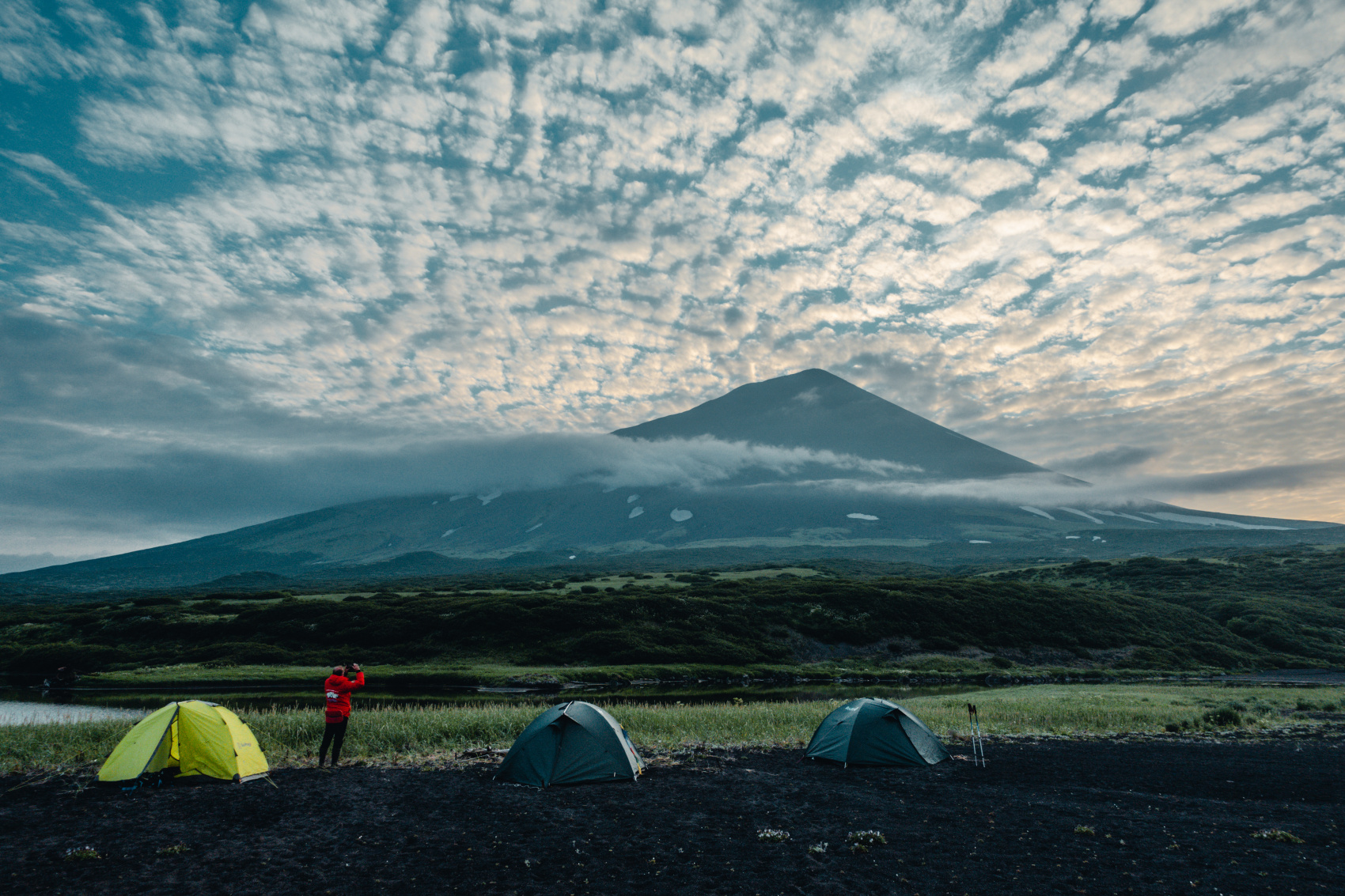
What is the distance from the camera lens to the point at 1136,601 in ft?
264

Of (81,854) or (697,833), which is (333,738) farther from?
(697,833)

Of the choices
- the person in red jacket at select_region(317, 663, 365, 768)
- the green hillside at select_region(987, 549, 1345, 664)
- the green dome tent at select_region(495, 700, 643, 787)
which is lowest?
the green hillside at select_region(987, 549, 1345, 664)

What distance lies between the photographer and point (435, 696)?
46.5 m

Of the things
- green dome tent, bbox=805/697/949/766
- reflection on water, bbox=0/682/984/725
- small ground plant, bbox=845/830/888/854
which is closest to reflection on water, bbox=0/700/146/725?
reflection on water, bbox=0/682/984/725

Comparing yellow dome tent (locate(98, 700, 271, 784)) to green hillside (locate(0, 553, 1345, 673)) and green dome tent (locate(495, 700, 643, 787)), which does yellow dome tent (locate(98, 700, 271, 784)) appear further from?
green hillside (locate(0, 553, 1345, 673))

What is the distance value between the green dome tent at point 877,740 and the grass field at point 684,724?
3.44 meters

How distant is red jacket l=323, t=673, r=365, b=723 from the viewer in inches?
703

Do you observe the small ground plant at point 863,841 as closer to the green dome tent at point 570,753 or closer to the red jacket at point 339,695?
the green dome tent at point 570,753

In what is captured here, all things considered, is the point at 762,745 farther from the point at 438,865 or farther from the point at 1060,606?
the point at 1060,606

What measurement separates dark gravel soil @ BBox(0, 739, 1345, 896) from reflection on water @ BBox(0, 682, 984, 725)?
22.6 m

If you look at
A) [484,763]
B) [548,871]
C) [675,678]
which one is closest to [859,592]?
[675,678]

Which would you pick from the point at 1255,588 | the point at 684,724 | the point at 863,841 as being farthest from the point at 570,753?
the point at 1255,588

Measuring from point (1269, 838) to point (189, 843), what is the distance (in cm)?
2144

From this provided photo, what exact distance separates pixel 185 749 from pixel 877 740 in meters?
19.5
